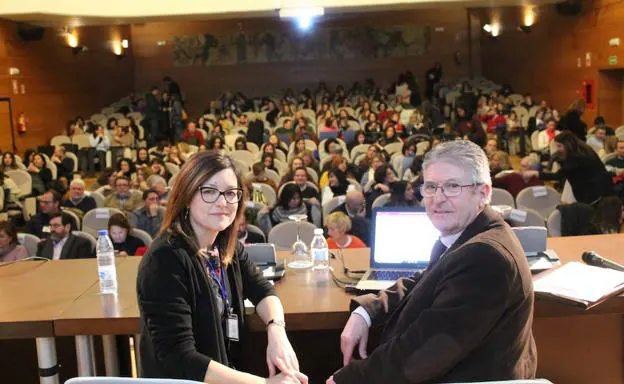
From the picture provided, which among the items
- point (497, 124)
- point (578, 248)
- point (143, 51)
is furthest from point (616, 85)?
point (143, 51)

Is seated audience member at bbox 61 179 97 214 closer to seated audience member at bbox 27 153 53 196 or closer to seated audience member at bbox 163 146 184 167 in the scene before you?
seated audience member at bbox 27 153 53 196

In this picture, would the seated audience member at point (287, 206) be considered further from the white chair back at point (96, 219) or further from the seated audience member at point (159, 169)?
the seated audience member at point (159, 169)

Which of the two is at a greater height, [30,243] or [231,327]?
[231,327]

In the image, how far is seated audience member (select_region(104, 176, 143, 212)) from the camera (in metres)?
7.14

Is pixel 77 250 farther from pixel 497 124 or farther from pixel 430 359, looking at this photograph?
pixel 497 124

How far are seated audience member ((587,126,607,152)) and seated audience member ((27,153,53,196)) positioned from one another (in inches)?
313

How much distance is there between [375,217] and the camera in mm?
2971

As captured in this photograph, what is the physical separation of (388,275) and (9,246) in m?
3.51

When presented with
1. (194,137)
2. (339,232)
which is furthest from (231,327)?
(194,137)

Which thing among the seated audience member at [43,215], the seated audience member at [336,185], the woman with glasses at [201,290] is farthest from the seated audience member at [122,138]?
the woman with glasses at [201,290]

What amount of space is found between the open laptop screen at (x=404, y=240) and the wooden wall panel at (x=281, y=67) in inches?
713

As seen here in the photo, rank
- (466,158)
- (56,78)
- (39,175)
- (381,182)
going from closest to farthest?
1. (466,158)
2. (381,182)
3. (39,175)
4. (56,78)

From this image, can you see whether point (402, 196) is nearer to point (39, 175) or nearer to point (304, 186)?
point (304, 186)

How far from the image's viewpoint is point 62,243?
5.29 metres
